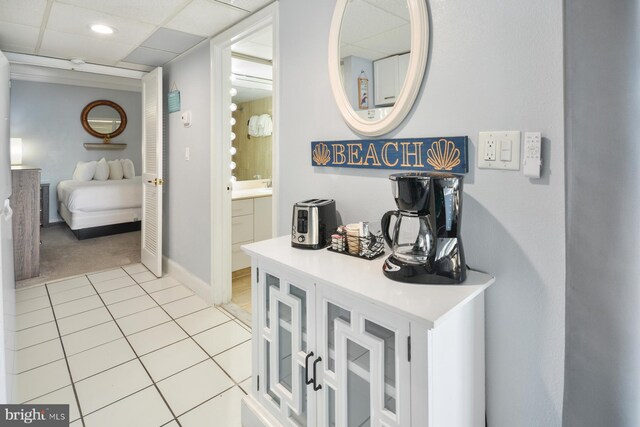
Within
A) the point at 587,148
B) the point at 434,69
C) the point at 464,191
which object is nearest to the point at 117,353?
the point at 464,191

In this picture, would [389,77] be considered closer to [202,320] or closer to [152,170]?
[202,320]

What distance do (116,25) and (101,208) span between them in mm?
3369

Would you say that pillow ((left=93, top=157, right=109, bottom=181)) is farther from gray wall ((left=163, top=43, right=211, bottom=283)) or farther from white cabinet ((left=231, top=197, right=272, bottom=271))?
white cabinet ((left=231, top=197, right=272, bottom=271))

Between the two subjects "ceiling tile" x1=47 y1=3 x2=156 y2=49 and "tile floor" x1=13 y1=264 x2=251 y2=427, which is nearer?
"tile floor" x1=13 y1=264 x2=251 y2=427

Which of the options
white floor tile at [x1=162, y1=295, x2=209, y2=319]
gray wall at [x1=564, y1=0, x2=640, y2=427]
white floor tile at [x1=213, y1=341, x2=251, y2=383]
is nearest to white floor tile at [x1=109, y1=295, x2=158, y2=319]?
white floor tile at [x1=162, y1=295, x2=209, y2=319]

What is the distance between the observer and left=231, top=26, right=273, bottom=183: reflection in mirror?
3.66 m

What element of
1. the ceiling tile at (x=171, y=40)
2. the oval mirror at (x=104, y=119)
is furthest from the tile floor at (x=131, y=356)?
the oval mirror at (x=104, y=119)

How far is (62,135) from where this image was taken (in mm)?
6105

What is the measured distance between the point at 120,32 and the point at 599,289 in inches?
125

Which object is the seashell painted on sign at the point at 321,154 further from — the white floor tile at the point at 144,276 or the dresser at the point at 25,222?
the dresser at the point at 25,222

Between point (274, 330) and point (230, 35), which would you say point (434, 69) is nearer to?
point (274, 330)

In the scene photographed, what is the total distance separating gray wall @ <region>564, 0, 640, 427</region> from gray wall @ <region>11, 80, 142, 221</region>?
734cm

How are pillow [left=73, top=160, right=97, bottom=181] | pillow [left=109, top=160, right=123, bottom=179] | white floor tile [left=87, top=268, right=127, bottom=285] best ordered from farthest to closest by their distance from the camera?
pillow [left=109, top=160, right=123, bottom=179] < pillow [left=73, top=160, right=97, bottom=181] < white floor tile [left=87, top=268, right=127, bottom=285]

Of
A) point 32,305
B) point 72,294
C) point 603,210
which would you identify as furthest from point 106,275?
point 603,210
